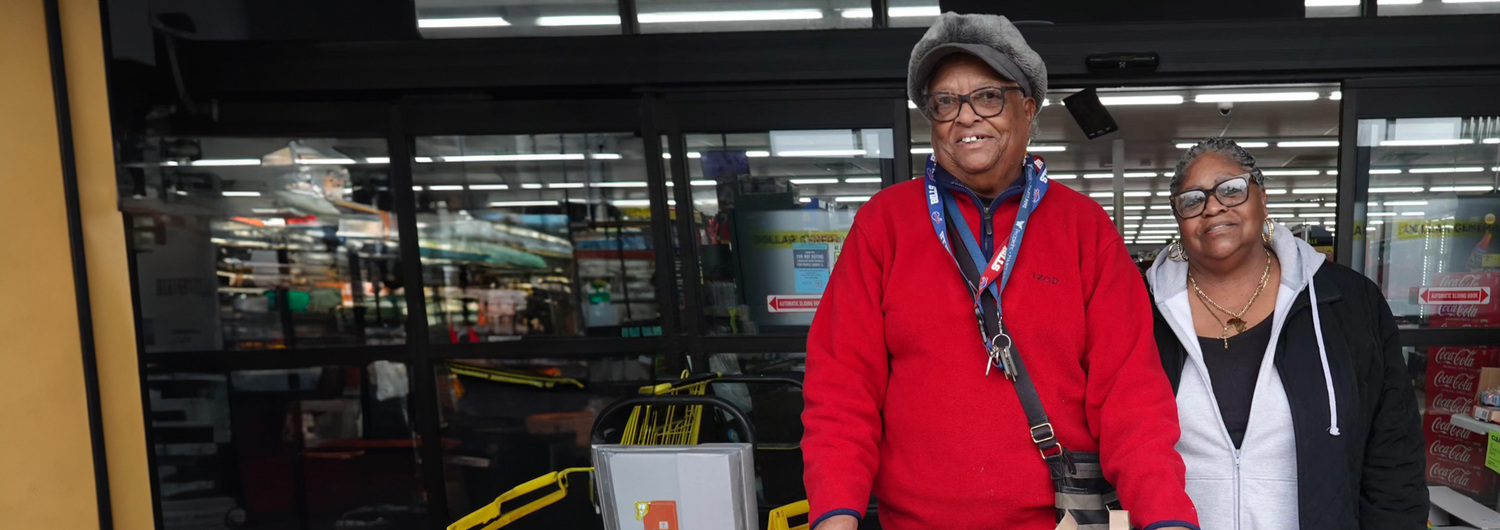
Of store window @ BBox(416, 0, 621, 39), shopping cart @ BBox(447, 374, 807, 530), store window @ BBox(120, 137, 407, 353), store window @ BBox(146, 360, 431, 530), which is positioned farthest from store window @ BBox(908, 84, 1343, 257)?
store window @ BBox(146, 360, 431, 530)

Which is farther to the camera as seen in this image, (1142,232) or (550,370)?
(1142,232)

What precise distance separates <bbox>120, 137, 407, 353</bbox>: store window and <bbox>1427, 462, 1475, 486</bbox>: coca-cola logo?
5037mm

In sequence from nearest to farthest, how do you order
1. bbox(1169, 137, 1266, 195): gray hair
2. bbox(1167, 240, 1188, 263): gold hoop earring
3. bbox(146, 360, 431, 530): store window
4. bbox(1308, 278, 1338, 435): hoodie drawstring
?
1. bbox(1308, 278, 1338, 435): hoodie drawstring
2. bbox(1169, 137, 1266, 195): gray hair
3. bbox(1167, 240, 1188, 263): gold hoop earring
4. bbox(146, 360, 431, 530): store window

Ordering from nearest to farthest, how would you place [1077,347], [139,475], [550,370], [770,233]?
[1077,347] → [139,475] → [770,233] → [550,370]

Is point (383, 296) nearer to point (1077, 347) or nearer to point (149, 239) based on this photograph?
point (149, 239)

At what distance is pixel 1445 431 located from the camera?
3768 millimetres

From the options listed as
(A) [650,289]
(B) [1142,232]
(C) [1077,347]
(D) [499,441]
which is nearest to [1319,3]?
(C) [1077,347]

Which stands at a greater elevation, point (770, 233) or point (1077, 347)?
point (770, 233)

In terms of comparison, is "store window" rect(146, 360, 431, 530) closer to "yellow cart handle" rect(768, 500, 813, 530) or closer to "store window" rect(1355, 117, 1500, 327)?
"yellow cart handle" rect(768, 500, 813, 530)

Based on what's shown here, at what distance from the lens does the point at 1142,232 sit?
20.9 meters

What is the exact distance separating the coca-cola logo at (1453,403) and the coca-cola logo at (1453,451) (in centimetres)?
17

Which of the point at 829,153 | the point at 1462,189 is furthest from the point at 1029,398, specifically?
the point at 1462,189

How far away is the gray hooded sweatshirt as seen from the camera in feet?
5.46

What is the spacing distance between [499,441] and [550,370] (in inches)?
18.6
